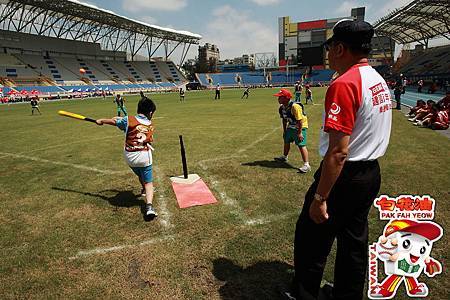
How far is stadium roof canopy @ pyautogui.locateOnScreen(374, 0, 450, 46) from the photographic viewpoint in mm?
35438

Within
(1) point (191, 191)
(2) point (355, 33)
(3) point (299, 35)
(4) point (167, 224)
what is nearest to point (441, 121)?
(1) point (191, 191)

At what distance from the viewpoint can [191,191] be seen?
587 cm

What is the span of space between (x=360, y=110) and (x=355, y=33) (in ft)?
1.84

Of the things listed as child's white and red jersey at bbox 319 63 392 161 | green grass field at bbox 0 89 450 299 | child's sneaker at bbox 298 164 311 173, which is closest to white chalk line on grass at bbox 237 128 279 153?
green grass field at bbox 0 89 450 299

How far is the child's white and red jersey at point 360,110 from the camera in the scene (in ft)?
6.42

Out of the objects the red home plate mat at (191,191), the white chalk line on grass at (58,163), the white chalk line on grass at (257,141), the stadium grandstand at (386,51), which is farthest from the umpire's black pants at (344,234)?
the stadium grandstand at (386,51)

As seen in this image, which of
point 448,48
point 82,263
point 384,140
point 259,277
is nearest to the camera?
point 384,140

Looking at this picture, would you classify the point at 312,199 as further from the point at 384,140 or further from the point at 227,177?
the point at 227,177

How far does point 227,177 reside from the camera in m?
6.68

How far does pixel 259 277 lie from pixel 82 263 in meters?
2.24

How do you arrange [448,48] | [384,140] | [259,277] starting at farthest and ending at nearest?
[448,48] < [259,277] < [384,140]

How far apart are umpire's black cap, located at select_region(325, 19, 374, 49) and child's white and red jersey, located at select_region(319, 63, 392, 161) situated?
6.1 inches

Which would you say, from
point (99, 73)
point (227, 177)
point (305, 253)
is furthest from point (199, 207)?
point (99, 73)

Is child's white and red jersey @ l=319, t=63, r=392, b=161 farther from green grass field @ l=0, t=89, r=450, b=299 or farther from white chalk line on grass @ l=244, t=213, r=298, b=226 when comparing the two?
white chalk line on grass @ l=244, t=213, r=298, b=226
